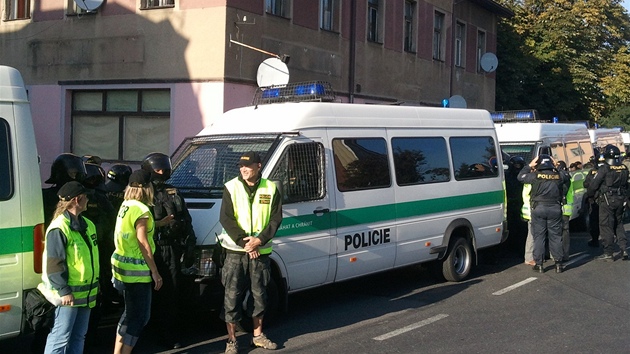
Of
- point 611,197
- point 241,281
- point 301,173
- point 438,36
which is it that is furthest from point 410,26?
point 241,281

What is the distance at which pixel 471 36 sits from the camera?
27.4m

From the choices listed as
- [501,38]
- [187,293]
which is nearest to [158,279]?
[187,293]

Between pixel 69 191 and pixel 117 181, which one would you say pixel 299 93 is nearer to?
pixel 117 181

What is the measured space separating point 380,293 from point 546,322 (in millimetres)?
2307

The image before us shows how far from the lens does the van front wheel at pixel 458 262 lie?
9914 millimetres

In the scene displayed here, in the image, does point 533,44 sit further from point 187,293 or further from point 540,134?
point 187,293

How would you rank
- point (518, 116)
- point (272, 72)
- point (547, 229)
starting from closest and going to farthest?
point (547, 229) → point (272, 72) → point (518, 116)

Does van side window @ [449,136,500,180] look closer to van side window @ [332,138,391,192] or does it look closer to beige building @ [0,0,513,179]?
van side window @ [332,138,391,192]

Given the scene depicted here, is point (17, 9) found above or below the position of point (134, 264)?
above

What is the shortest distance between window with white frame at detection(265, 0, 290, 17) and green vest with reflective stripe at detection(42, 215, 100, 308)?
38.1 feet

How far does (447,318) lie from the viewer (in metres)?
7.91

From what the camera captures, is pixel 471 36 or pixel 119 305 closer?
pixel 119 305

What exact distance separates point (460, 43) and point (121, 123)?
14351mm

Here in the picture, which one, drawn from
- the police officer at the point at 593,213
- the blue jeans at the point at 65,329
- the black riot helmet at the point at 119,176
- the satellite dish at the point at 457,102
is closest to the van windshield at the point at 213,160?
the black riot helmet at the point at 119,176
